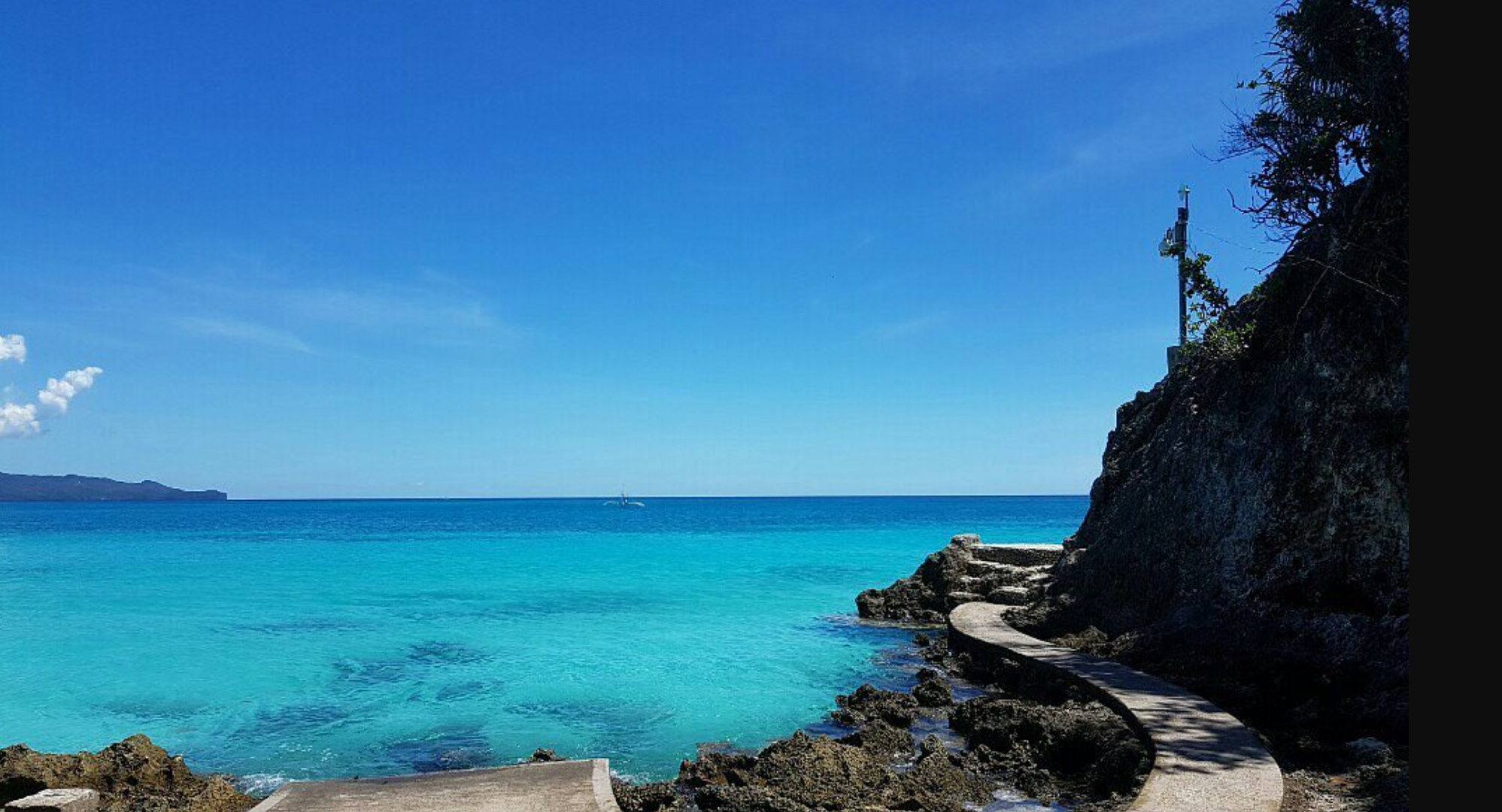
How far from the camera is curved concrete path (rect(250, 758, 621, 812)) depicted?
26.8 feet

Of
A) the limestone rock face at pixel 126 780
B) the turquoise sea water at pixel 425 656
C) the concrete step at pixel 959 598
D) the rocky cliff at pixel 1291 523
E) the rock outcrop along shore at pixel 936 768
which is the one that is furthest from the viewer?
the concrete step at pixel 959 598

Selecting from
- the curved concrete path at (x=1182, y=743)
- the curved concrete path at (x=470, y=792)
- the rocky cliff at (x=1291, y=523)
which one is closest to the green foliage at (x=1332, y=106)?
the rocky cliff at (x=1291, y=523)

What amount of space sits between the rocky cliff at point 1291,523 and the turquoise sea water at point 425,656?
5773mm

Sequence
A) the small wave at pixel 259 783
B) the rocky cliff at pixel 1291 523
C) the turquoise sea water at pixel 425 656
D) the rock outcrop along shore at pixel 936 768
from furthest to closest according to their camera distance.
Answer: the turquoise sea water at pixel 425 656 < the small wave at pixel 259 783 < the rocky cliff at pixel 1291 523 < the rock outcrop along shore at pixel 936 768

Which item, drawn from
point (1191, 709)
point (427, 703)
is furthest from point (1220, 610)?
point (427, 703)

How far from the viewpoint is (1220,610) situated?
12.8m

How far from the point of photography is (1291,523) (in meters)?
12.4

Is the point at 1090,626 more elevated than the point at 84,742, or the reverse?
the point at 1090,626

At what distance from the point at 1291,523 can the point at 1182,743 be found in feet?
18.3

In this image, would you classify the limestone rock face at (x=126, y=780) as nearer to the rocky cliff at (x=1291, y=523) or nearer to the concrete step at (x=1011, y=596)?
the rocky cliff at (x=1291, y=523)

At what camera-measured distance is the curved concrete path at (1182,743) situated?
693 cm

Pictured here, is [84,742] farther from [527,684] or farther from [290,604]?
[290,604]

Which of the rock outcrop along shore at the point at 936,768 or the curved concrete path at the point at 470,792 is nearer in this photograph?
the curved concrete path at the point at 470,792

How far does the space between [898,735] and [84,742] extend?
13688 mm
